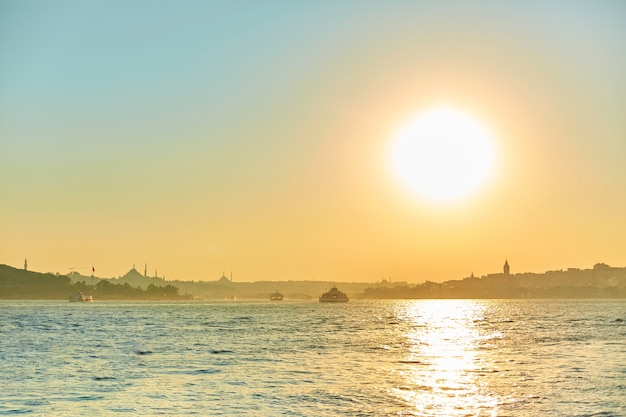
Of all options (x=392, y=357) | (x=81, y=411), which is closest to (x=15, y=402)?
(x=81, y=411)

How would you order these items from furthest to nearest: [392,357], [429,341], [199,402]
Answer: [429,341] < [392,357] < [199,402]

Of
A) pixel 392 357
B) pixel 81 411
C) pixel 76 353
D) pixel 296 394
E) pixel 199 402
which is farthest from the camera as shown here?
pixel 76 353

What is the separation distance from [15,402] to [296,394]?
16944 mm

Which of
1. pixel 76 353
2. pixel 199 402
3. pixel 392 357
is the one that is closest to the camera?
pixel 199 402

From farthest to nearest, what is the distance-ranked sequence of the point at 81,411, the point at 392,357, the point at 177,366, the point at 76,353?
the point at 76,353, the point at 392,357, the point at 177,366, the point at 81,411

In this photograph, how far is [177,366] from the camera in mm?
62031

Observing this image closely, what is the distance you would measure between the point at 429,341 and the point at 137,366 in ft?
149

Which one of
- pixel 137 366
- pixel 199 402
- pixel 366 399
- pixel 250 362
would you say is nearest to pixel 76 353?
pixel 137 366

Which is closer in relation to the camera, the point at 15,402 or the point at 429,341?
the point at 15,402

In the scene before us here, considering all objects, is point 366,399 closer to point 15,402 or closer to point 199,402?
point 199,402

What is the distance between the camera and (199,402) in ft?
140

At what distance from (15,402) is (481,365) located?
38.4 m

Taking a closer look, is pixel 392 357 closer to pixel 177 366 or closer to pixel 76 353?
pixel 177 366

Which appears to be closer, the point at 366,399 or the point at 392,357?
the point at 366,399
